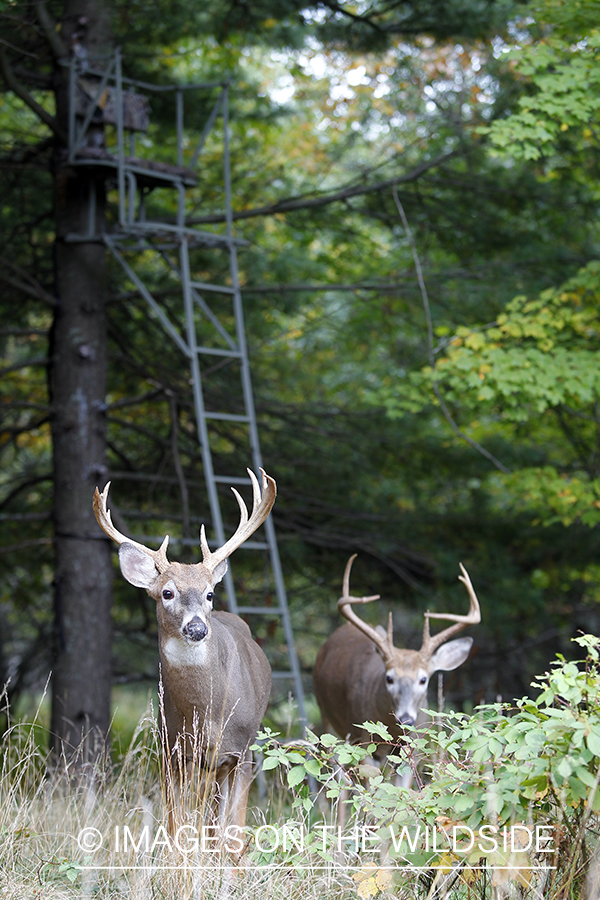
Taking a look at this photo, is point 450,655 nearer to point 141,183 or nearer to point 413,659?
point 413,659

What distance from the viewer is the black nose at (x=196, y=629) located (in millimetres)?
4012

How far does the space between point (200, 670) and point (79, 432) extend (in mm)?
4454

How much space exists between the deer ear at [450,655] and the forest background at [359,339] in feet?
7.03

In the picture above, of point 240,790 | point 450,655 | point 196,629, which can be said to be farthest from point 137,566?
point 450,655

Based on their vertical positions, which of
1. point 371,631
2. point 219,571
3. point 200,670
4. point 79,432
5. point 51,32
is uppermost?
point 51,32

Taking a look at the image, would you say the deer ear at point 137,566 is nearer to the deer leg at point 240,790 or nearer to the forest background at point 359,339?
the deer leg at point 240,790

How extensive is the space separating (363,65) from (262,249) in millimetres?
3524

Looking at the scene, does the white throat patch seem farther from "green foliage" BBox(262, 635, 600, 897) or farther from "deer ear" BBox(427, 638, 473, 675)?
"deer ear" BBox(427, 638, 473, 675)

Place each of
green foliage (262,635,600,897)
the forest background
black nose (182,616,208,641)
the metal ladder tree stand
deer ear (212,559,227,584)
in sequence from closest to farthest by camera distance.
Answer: green foliage (262,635,600,897) < black nose (182,616,208,641) < deer ear (212,559,227,584) < the metal ladder tree stand < the forest background

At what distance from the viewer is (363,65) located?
14094mm

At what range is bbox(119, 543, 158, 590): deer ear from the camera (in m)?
4.33

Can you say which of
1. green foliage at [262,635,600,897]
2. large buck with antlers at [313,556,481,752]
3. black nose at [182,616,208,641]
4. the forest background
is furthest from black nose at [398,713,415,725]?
the forest background

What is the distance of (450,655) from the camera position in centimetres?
588

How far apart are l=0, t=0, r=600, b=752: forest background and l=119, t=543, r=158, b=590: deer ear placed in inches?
143
